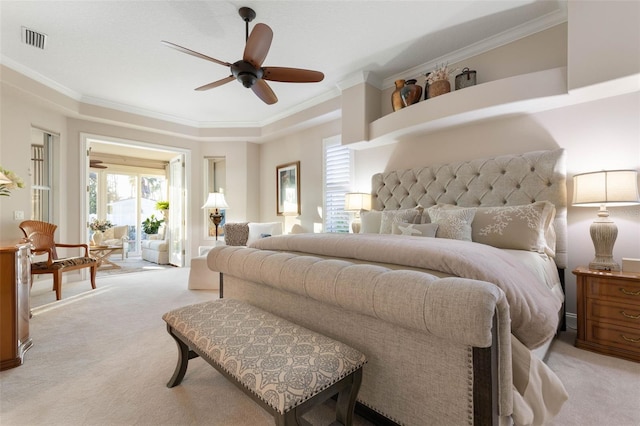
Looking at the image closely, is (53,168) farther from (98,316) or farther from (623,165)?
(623,165)

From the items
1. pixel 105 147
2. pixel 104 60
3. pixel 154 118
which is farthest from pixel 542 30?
pixel 105 147

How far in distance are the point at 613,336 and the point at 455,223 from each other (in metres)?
1.27

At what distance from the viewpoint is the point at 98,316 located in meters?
2.92

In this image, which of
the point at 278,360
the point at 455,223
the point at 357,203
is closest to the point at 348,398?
the point at 278,360

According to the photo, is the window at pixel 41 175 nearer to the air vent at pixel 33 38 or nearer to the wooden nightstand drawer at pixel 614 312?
the air vent at pixel 33 38

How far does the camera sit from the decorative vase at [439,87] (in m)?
2.98

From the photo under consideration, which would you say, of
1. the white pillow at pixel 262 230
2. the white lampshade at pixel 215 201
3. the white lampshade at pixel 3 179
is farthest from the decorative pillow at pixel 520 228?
the white lampshade at pixel 215 201

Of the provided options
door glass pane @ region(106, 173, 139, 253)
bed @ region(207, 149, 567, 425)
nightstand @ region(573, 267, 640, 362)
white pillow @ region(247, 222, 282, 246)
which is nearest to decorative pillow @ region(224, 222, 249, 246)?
white pillow @ region(247, 222, 282, 246)

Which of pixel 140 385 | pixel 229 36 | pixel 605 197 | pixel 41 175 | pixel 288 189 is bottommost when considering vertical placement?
pixel 140 385

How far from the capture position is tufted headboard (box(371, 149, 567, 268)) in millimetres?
2480

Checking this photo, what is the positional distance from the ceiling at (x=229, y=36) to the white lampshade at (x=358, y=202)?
4.99 ft

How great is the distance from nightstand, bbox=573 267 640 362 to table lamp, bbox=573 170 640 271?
161mm

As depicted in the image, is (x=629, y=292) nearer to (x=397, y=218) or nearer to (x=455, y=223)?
(x=455, y=223)

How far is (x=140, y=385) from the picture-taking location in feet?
5.65
